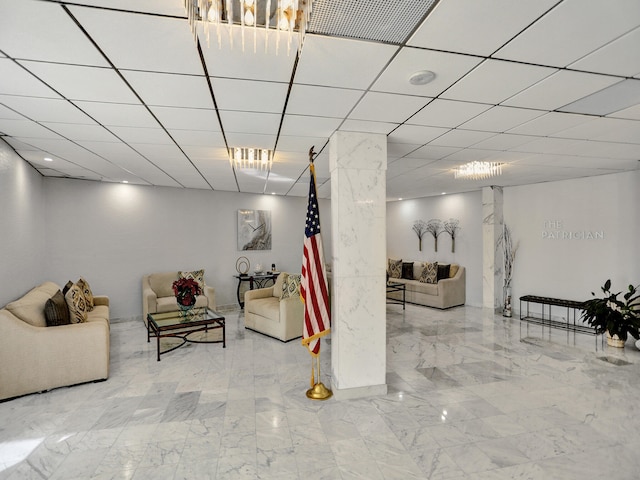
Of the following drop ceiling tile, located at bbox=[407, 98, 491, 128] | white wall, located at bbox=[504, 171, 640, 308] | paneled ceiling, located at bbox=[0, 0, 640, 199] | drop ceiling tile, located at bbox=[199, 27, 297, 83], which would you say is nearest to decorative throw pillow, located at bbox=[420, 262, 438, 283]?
white wall, located at bbox=[504, 171, 640, 308]

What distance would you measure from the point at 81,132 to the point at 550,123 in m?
4.71

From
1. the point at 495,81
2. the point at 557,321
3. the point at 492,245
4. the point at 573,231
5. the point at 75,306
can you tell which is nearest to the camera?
the point at 495,81

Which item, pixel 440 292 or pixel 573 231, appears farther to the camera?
pixel 440 292

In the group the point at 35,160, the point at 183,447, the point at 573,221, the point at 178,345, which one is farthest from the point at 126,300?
the point at 573,221

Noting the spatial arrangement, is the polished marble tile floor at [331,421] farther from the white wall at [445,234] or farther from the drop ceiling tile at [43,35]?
the white wall at [445,234]

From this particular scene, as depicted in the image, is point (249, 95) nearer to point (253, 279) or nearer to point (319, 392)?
point (319, 392)

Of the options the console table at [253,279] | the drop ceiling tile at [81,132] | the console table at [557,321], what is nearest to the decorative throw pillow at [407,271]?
the console table at [557,321]

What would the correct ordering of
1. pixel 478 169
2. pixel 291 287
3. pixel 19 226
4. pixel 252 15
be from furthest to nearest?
pixel 291 287 → pixel 478 169 → pixel 19 226 → pixel 252 15

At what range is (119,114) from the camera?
2.90 metres

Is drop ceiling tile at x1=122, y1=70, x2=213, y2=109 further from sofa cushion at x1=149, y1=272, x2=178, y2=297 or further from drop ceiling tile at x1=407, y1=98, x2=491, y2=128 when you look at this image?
sofa cushion at x1=149, y1=272, x2=178, y2=297

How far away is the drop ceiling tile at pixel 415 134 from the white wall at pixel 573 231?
14.2 feet

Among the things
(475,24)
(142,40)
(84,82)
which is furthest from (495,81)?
(84,82)

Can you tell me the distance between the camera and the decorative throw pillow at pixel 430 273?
26.8 feet

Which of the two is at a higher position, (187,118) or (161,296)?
(187,118)
